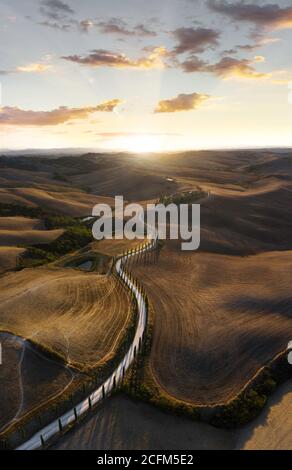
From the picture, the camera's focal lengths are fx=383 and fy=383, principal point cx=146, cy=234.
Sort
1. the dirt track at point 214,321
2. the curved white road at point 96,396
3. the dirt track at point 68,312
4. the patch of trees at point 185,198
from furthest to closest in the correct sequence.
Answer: the patch of trees at point 185,198 < the dirt track at point 68,312 < the dirt track at point 214,321 < the curved white road at point 96,396

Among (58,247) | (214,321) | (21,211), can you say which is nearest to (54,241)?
(58,247)

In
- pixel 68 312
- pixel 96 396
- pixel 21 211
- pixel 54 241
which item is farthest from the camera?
pixel 21 211

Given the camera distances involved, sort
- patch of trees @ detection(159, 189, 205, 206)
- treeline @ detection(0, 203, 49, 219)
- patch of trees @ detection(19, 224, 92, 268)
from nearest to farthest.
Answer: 1. patch of trees @ detection(19, 224, 92, 268)
2. treeline @ detection(0, 203, 49, 219)
3. patch of trees @ detection(159, 189, 205, 206)

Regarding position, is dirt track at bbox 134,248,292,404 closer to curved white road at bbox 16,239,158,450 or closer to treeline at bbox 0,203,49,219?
curved white road at bbox 16,239,158,450

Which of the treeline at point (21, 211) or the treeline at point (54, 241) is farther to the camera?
the treeline at point (21, 211)

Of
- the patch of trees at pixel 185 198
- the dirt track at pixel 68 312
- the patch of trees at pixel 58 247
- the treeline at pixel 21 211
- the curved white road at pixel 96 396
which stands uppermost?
the patch of trees at pixel 185 198

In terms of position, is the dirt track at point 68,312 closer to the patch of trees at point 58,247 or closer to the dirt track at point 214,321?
the dirt track at point 214,321

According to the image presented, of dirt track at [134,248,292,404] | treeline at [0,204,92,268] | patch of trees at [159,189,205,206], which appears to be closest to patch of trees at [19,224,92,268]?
treeline at [0,204,92,268]

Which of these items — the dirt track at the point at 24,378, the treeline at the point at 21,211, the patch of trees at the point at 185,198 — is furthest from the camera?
the patch of trees at the point at 185,198

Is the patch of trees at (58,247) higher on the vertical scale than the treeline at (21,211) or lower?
lower

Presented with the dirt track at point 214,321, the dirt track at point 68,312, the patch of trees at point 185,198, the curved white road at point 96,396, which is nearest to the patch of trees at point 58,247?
the dirt track at point 68,312

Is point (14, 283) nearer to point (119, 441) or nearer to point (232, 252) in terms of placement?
point (119, 441)

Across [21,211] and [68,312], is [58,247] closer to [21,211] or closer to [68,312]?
[68,312]
